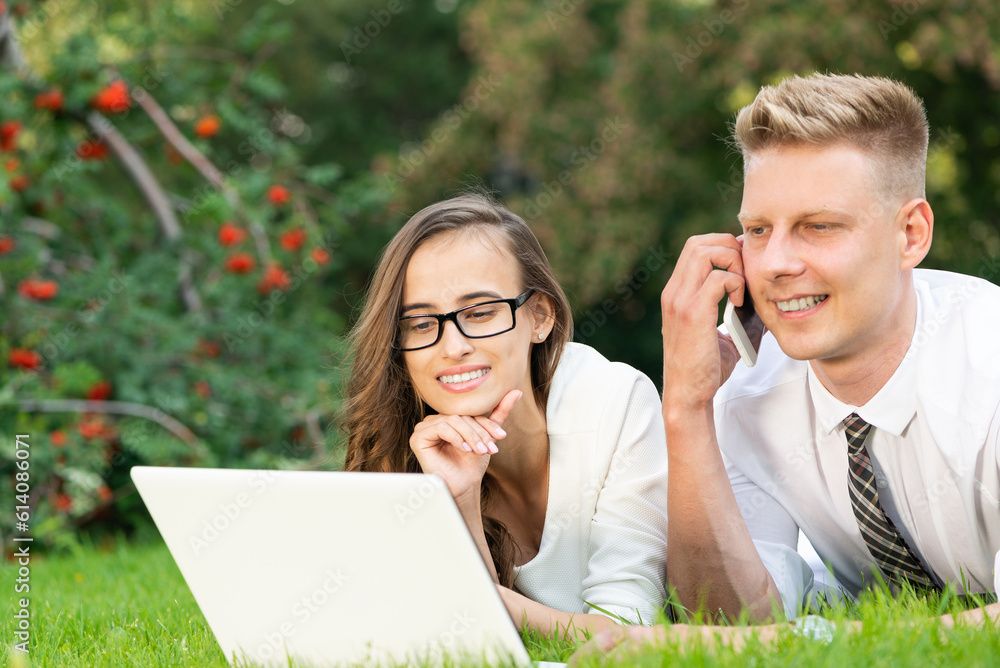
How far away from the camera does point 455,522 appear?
62.3 inches

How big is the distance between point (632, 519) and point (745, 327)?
600 millimetres

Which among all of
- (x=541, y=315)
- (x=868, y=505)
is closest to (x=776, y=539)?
(x=868, y=505)

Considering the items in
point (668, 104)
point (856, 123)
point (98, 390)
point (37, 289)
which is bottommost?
point (98, 390)

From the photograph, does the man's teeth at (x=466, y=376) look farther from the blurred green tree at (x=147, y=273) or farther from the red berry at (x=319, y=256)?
the red berry at (x=319, y=256)

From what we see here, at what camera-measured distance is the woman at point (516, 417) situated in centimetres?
242

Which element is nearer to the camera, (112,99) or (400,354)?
(400,354)

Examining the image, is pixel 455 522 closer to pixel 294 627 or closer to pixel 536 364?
pixel 294 627

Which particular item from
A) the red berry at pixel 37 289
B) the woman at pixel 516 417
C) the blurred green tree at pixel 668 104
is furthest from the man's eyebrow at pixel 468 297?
the blurred green tree at pixel 668 104

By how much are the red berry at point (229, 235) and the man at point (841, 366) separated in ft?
12.1

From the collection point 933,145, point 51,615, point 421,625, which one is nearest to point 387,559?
point 421,625

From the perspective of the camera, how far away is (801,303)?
226 centimetres

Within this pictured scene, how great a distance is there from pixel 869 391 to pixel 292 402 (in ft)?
13.3

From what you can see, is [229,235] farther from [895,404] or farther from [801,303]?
[895,404]

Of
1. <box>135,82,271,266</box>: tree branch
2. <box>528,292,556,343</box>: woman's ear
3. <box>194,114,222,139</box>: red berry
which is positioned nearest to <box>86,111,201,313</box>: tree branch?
<box>135,82,271,266</box>: tree branch
